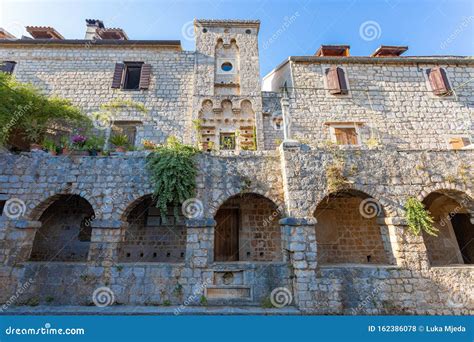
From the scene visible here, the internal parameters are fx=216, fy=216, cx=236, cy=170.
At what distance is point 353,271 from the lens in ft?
17.9

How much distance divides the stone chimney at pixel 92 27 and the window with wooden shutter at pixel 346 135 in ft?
48.0

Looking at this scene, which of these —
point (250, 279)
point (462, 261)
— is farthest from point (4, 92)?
point (462, 261)

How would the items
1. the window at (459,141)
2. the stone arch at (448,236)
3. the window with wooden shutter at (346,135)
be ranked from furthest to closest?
the window with wooden shutter at (346,135), the window at (459,141), the stone arch at (448,236)

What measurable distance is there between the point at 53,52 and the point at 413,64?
59.9ft

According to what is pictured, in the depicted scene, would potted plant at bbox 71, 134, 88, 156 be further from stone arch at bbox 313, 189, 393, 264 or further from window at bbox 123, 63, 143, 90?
stone arch at bbox 313, 189, 393, 264

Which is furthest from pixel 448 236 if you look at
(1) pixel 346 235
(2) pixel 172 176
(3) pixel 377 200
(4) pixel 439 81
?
(2) pixel 172 176

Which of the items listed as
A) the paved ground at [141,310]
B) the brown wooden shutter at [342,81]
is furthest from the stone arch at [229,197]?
the brown wooden shutter at [342,81]

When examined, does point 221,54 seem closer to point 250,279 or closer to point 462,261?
point 250,279

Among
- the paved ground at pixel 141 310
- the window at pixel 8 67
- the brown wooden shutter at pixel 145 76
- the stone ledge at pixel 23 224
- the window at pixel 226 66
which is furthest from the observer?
the window at pixel 226 66

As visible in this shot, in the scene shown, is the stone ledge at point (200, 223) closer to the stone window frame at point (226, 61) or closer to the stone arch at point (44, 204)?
the stone arch at point (44, 204)

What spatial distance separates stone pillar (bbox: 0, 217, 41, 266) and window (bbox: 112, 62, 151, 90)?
7.05 metres

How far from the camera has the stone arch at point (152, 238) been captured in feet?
25.1

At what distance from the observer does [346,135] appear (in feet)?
33.1

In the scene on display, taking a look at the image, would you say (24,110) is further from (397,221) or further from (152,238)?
(397,221)
